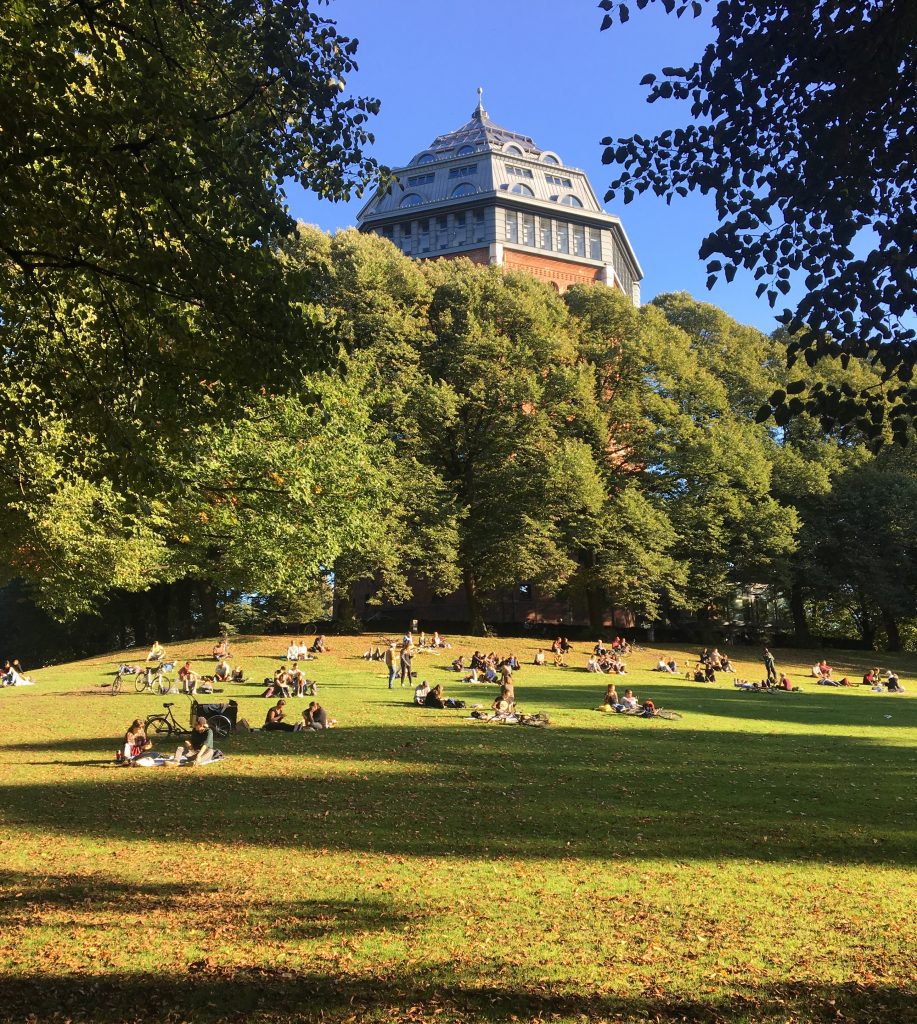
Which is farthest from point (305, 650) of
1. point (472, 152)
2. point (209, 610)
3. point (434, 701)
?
point (472, 152)

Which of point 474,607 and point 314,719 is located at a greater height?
point 474,607

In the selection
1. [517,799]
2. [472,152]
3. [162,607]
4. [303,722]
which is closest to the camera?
[517,799]

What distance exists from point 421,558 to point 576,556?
12111 millimetres

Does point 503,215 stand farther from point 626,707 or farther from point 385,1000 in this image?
point 385,1000

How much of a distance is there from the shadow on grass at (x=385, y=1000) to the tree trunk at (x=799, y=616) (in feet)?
165

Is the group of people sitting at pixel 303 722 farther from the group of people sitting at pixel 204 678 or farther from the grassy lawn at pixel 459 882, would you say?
the group of people sitting at pixel 204 678

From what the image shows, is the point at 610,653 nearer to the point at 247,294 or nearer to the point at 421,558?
the point at 421,558

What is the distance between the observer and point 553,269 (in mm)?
71062

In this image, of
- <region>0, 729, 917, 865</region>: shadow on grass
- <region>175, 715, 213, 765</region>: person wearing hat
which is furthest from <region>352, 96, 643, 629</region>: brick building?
<region>175, 715, 213, 765</region>: person wearing hat

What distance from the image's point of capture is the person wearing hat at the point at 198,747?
14555mm

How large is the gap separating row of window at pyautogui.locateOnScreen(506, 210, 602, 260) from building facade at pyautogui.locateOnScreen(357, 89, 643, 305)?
0.28 feet

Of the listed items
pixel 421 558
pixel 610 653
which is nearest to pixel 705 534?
pixel 610 653

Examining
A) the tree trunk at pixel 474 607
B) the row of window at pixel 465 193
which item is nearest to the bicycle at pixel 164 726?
the tree trunk at pixel 474 607

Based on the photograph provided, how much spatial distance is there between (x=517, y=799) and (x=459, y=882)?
3639mm
